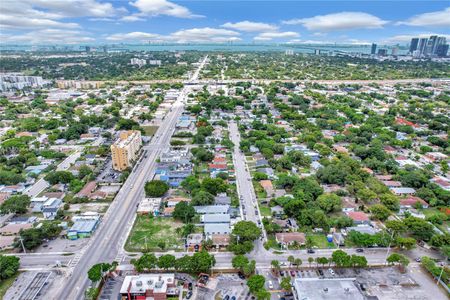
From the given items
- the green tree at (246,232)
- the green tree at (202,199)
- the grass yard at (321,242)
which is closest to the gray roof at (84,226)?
the green tree at (202,199)

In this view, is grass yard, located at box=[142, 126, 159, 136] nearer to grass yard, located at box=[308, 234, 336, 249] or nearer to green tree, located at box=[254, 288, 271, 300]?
grass yard, located at box=[308, 234, 336, 249]

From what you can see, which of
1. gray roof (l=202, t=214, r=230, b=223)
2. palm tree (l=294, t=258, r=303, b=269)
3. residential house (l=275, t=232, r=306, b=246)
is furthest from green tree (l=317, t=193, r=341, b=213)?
gray roof (l=202, t=214, r=230, b=223)

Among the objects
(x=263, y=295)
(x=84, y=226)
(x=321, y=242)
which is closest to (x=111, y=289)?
(x=84, y=226)

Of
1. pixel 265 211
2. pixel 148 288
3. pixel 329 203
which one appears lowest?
pixel 265 211

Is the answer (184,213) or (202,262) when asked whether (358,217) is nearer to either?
(202,262)

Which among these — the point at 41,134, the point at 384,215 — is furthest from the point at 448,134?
the point at 41,134
